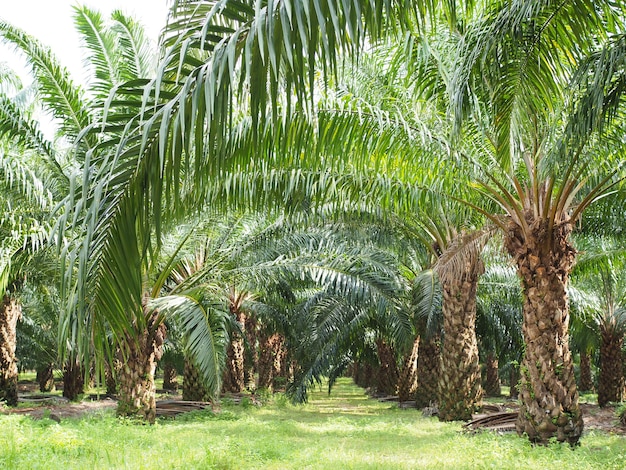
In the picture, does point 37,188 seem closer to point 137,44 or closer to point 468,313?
point 137,44

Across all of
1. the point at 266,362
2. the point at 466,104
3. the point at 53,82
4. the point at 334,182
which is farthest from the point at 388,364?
the point at 466,104

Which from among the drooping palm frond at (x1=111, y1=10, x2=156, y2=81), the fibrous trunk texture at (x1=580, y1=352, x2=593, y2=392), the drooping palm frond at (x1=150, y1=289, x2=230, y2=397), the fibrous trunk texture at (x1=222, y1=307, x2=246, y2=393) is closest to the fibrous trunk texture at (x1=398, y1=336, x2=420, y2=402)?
the fibrous trunk texture at (x1=222, y1=307, x2=246, y2=393)

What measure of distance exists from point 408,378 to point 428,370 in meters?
2.12

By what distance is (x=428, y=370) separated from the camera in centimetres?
1689

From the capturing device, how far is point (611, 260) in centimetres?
1430

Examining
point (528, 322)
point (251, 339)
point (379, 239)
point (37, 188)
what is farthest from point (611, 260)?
point (251, 339)

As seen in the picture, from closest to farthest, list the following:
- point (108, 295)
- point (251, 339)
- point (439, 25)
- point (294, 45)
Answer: point (294, 45) → point (108, 295) → point (439, 25) → point (251, 339)

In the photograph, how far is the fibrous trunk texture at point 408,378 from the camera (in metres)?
18.8

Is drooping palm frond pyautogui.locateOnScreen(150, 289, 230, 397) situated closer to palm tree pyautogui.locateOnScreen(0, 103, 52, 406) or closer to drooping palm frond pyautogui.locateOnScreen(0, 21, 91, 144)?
palm tree pyautogui.locateOnScreen(0, 103, 52, 406)

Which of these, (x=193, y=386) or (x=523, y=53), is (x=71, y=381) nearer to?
(x=193, y=386)

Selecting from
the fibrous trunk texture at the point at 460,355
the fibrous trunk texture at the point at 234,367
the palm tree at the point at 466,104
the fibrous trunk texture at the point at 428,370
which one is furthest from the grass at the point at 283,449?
the fibrous trunk texture at the point at 234,367

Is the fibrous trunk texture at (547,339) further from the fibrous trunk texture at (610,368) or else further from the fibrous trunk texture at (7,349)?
the fibrous trunk texture at (7,349)

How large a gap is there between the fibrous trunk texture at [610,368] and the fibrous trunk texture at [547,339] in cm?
1004

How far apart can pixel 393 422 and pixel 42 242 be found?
781cm
